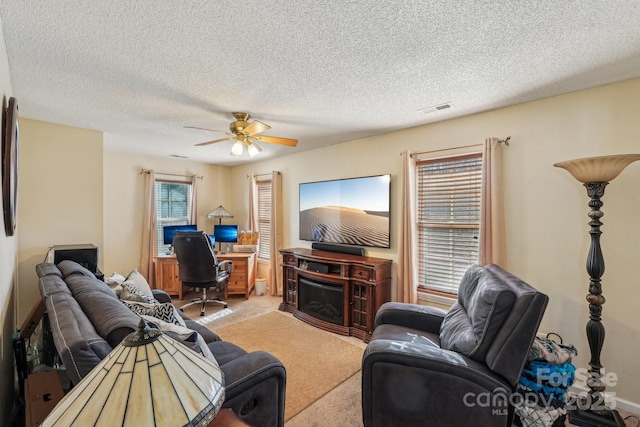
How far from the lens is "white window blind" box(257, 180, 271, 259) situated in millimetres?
5461

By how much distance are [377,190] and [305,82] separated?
1774mm

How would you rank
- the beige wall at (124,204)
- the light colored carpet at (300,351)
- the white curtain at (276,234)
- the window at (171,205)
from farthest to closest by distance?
the window at (171,205)
the white curtain at (276,234)
the beige wall at (124,204)
the light colored carpet at (300,351)

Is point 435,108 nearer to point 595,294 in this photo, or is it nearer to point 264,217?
point 595,294

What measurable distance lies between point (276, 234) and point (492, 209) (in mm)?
3262

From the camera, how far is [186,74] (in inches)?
81.5

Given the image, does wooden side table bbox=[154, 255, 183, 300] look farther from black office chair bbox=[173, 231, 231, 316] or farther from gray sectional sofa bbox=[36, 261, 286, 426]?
gray sectional sofa bbox=[36, 261, 286, 426]

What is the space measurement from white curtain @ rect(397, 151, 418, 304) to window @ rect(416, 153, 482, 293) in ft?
0.31

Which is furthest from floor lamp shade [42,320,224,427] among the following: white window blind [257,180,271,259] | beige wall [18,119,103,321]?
white window blind [257,180,271,259]

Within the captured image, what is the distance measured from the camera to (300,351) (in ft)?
9.93

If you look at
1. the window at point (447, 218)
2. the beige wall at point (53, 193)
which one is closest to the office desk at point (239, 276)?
the beige wall at point (53, 193)

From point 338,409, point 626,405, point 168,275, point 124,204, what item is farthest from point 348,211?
point 124,204

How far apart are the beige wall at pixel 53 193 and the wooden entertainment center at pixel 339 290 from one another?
2.51 meters

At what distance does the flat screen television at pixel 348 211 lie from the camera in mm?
3580

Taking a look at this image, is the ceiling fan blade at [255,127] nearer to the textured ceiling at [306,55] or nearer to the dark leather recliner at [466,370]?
the textured ceiling at [306,55]
